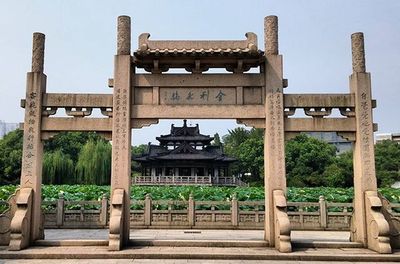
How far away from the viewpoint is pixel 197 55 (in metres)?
9.33

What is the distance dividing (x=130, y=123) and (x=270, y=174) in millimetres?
3595

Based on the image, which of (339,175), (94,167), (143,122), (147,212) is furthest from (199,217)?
(339,175)

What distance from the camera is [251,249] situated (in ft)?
29.0

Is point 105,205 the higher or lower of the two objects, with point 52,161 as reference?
lower

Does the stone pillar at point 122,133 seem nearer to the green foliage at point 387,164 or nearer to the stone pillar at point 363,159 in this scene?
the stone pillar at point 363,159

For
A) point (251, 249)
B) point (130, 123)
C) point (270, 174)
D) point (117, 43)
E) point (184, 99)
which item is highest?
point (117, 43)

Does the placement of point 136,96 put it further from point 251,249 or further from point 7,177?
point 7,177

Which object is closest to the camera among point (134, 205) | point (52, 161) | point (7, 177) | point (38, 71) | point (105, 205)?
point (38, 71)

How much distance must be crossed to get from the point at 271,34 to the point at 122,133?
4.42m

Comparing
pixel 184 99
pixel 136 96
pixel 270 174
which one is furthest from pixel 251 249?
pixel 136 96

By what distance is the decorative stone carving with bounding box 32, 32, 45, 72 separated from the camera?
9531 mm

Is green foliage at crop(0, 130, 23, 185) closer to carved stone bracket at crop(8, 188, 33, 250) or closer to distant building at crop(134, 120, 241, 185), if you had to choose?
distant building at crop(134, 120, 241, 185)

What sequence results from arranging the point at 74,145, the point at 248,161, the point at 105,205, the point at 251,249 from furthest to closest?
1. the point at 74,145
2. the point at 248,161
3. the point at 105,205
4. the point at 251,249

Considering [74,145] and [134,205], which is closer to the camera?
[134,205]
